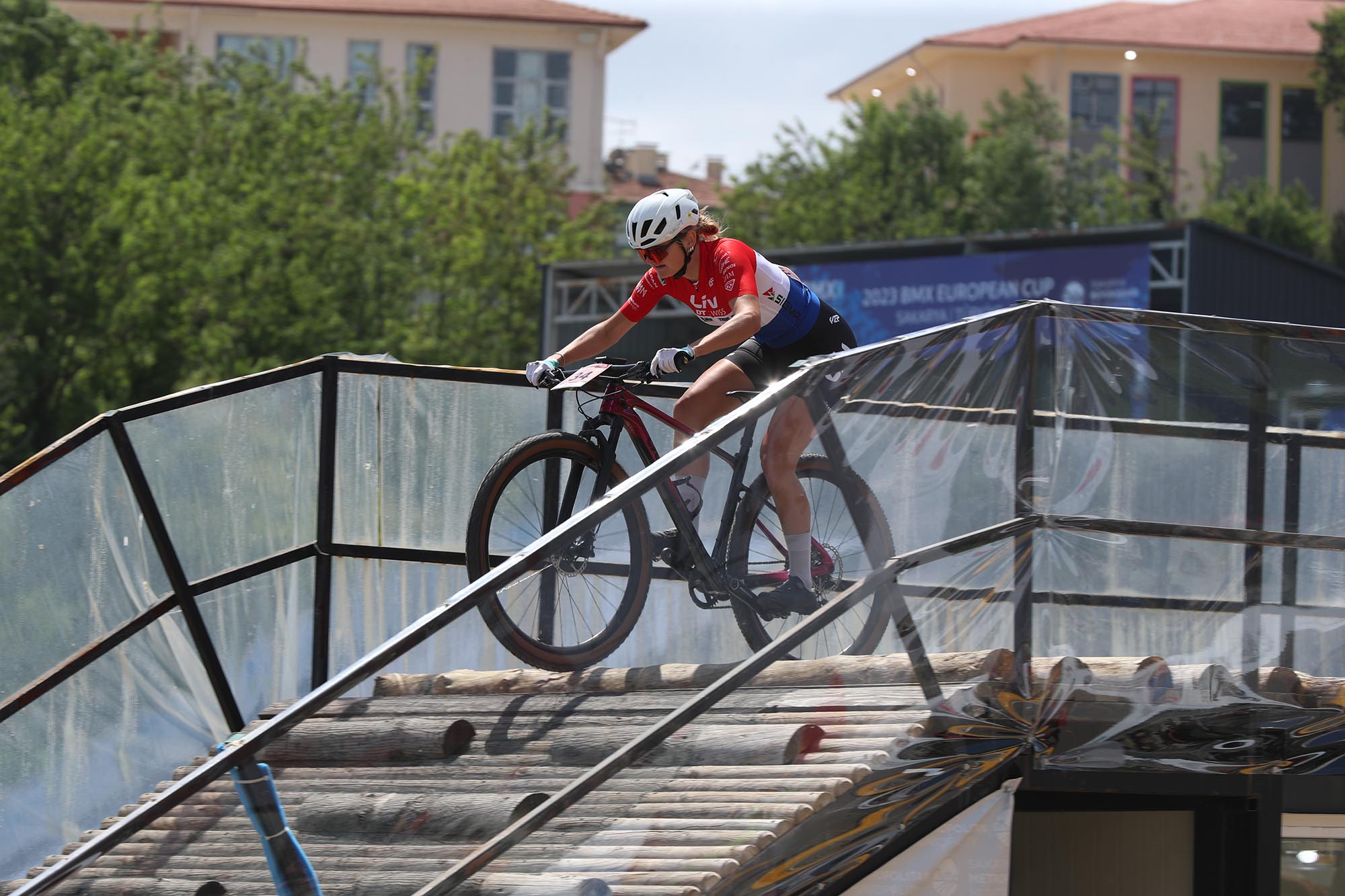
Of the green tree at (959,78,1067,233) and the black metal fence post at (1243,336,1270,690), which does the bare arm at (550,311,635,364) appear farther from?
the green tree at (959,78,1067,233)

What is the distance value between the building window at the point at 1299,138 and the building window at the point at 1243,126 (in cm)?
69

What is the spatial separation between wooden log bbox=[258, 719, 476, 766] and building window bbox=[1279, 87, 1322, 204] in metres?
57.1

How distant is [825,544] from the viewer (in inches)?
226

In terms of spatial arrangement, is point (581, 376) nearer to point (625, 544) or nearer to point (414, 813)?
point (625, 544)

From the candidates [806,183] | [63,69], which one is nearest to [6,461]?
[63,69]

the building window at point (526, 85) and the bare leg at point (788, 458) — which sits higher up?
the building window at point (526, 85)

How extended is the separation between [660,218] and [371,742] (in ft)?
7.19

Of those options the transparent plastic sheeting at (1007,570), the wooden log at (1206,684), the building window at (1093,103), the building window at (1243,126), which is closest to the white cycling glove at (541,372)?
the transparent plastic sheeting at (1007,570)

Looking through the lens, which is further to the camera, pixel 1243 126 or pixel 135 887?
pixel 1243 126

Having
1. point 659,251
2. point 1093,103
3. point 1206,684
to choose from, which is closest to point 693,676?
point 659,251

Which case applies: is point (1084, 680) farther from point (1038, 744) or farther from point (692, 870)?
point (692, 870)

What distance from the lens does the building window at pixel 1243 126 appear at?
185 ft

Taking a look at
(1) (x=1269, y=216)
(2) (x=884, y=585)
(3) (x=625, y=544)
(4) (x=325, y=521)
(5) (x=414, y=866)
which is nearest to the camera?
(5) (x=414, y=866)

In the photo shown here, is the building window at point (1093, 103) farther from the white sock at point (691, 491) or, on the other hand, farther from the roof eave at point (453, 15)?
the white sock at point (691, 491)
